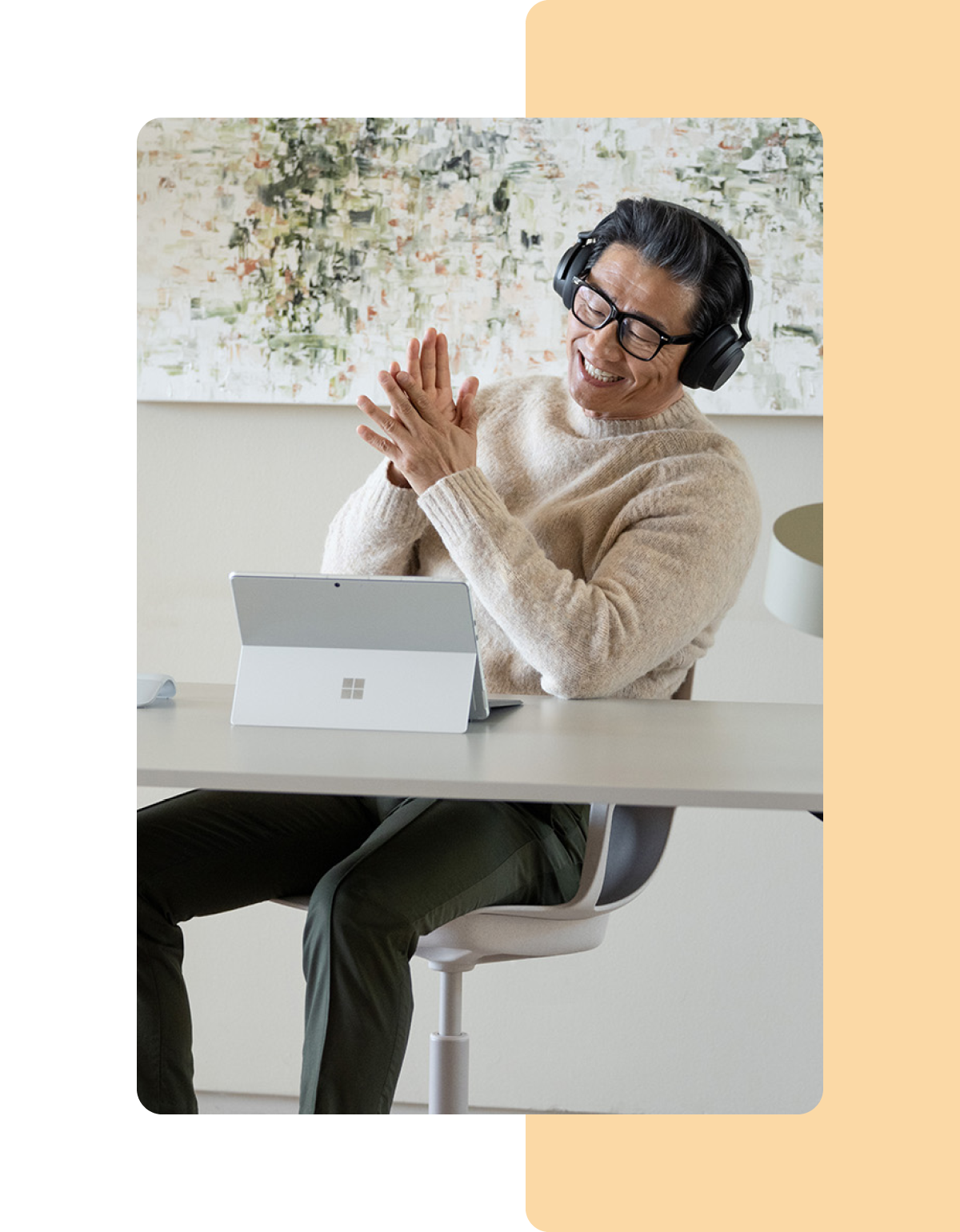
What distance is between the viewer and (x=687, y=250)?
150cm

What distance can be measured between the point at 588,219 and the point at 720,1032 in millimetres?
1103

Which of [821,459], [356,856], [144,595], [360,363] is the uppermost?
[360,363]

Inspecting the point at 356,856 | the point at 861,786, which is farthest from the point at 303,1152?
the point at 861,786

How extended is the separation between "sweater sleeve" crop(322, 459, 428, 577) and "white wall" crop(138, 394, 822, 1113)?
0.16 m

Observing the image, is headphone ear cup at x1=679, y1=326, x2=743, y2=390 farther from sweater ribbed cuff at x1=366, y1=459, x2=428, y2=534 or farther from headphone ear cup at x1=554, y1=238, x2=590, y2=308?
sweater ribbed cuff at x1=366, y1=459, x2=428, y2=534

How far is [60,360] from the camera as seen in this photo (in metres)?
1.15

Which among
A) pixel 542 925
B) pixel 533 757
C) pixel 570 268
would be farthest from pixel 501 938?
pixel 570 268

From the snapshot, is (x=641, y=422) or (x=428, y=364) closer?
(x=428, y=364)

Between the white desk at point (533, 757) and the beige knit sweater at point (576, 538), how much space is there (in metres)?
0.10

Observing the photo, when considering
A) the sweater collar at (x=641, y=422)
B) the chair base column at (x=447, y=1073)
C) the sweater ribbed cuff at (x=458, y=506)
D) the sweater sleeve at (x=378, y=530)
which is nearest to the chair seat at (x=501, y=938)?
the chair base column at (x=447, y=1073)

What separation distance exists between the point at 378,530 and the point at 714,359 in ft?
1.56

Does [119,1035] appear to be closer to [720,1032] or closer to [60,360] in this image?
[60,360]

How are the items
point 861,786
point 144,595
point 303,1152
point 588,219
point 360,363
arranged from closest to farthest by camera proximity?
1. point 861,786
2. point 303,1152
3. point 144,595
4. point 588,219
5. point 360,363

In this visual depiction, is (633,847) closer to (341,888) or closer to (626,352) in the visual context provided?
(341,888)
